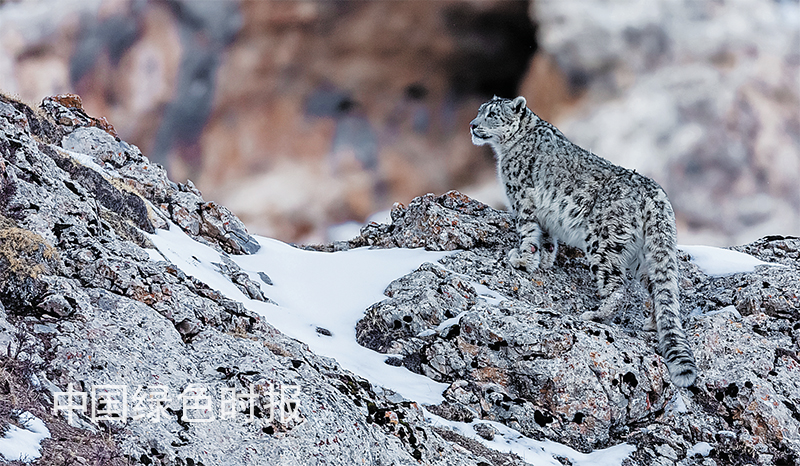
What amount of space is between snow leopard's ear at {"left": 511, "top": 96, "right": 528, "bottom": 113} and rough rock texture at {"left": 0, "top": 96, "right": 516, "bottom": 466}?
9.08 meters

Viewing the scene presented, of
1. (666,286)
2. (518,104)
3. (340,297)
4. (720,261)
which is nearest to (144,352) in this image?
(340,297)

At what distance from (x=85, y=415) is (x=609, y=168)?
1184cm

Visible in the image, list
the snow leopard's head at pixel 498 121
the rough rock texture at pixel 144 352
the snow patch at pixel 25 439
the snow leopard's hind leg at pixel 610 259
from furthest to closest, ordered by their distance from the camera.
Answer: the snow leopard's head at pixel 498 121, the snow leopard's hind leg at pixel 610 259, the rough rock texture at pixel 144 352, the snow patch at pixel 25 439

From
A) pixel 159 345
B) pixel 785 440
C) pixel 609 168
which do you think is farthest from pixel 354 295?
pixel 785 440

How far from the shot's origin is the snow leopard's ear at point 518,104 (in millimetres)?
15828

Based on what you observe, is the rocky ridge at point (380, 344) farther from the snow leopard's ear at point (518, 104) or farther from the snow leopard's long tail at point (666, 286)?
the snow leopard's ear at point (518, 104)

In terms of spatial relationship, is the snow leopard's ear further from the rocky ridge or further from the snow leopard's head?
the rocky ridge

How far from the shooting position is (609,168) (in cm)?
1428

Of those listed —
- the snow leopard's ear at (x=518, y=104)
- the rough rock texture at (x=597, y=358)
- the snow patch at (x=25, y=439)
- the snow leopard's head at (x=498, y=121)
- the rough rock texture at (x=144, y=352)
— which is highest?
the snow leopard's ear at (x=518, y=104)

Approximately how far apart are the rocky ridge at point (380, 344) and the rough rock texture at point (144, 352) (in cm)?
3

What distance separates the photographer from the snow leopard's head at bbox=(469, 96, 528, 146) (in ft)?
51.5

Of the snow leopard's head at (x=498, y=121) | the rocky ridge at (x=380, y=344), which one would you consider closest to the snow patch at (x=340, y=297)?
the rocky ridge at (x=380, y=344)

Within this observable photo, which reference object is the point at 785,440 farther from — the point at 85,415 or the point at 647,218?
the point at 85,415

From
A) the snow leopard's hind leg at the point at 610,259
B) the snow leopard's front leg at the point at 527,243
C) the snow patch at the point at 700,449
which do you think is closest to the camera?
the snow patch at the point at 700,449
